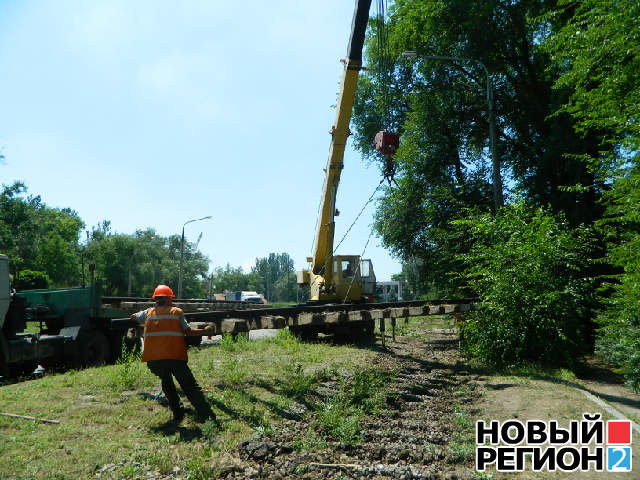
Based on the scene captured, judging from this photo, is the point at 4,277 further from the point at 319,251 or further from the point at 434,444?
the point at 319,251

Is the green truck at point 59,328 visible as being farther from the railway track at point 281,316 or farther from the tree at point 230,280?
the tree at point 230,280

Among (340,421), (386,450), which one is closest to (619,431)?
(386,450)

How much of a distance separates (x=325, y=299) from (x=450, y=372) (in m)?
5.78

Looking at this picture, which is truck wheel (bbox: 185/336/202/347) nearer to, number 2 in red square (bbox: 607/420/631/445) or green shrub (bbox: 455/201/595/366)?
green shrub (bbox: 455/201/595/366)

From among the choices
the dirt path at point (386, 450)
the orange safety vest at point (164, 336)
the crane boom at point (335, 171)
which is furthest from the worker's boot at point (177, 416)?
the crane boom at point (335, 171)

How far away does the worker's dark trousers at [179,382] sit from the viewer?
618 centimetres

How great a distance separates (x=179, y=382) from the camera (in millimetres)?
6191

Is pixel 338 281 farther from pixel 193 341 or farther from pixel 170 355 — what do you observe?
pixel 170 355

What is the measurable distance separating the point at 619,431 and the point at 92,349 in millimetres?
10494

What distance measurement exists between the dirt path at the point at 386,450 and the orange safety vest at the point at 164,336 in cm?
156

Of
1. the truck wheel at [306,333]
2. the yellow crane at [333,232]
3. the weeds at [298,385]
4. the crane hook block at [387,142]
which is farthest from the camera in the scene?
the truck wheel at [306,333]

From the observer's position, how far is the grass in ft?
15.8

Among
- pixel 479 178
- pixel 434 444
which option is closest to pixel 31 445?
pixel 434 444
